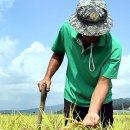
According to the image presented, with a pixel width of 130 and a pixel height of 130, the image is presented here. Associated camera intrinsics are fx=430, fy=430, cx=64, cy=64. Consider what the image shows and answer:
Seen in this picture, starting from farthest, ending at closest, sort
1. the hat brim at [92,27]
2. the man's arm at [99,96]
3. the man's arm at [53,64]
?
the man's arm at [53,64] < the man's arm at [99,96] < the hat brim at [92,27]

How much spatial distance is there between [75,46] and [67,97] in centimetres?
52

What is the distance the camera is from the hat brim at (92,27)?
9.95ft

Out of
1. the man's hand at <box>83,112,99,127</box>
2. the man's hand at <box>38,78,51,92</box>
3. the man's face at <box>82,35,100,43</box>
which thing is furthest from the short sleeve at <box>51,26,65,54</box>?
the man's hand at <box>83,112,99,127</box>

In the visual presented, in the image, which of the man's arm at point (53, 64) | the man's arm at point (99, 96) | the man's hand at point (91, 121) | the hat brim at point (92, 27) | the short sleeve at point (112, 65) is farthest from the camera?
the man's arm at point (53, 64)

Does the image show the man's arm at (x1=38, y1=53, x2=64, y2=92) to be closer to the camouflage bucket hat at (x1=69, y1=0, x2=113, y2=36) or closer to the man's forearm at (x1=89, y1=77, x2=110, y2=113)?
the man's forearm at (x1=89, y1=77, x2=110, y2=113)

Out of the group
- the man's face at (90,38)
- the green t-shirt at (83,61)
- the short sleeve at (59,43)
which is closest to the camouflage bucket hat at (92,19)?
the man's face at (90,38)

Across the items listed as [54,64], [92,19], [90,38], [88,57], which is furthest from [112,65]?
[54,64]

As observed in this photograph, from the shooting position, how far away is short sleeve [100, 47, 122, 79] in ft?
11.3

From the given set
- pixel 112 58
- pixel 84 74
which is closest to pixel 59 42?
pixel 84 74

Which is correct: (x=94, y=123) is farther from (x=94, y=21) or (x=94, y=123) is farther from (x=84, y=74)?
(x=84, y=74)

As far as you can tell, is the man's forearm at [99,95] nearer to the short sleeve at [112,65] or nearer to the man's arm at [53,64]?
the short sleeve at [112,65]

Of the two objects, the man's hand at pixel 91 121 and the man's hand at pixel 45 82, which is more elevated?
the man's hand at pixel 45 82

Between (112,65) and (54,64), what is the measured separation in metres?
0.67

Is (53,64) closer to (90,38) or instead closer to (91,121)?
(90,38)
